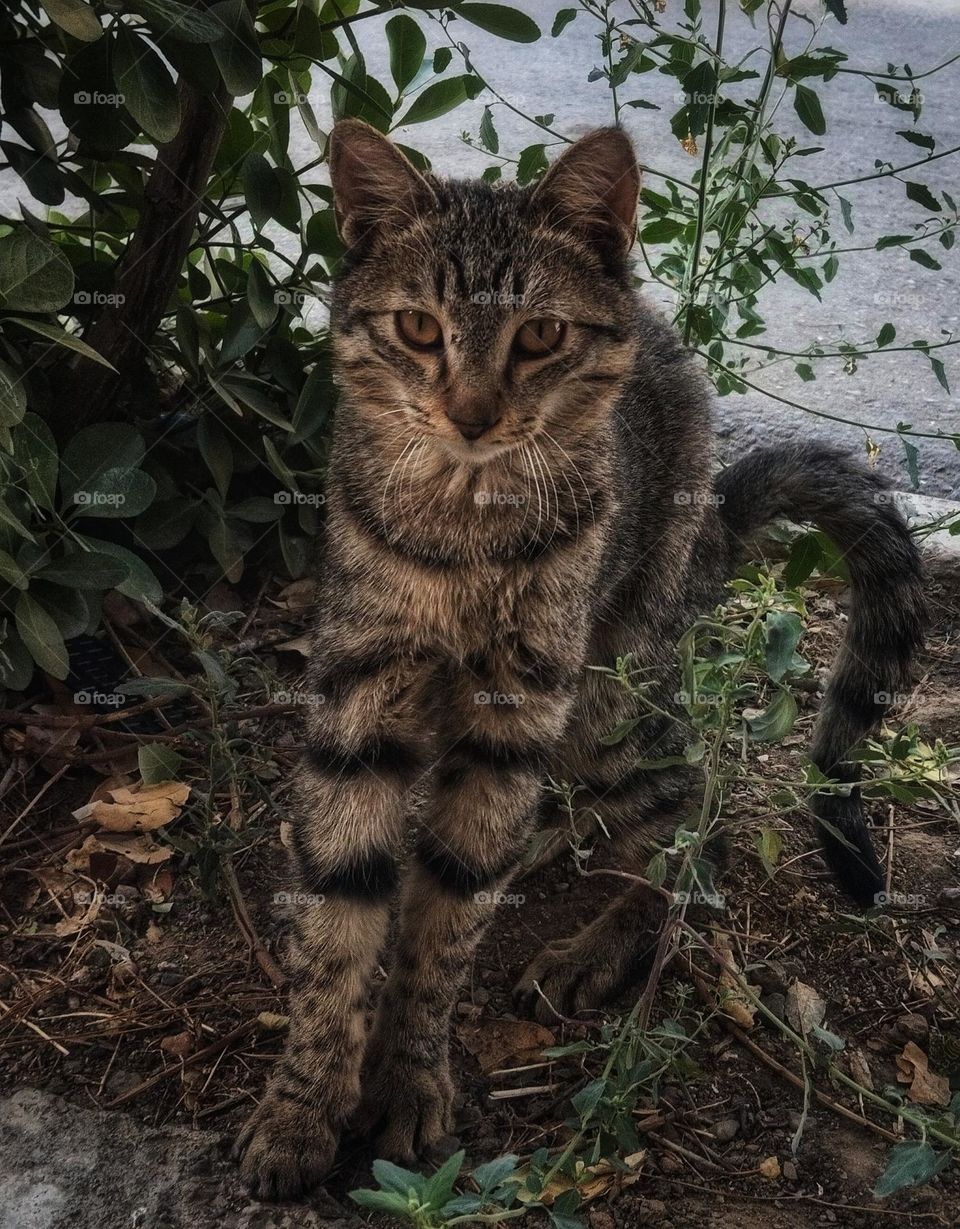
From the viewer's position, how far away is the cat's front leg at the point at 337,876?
80.0 inches

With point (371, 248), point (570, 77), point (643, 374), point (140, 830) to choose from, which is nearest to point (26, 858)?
point (140, 830)

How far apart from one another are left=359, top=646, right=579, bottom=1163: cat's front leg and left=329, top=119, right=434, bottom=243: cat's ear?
29.5 inches

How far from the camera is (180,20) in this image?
2.04 metres

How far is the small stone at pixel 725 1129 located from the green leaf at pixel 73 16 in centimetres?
203

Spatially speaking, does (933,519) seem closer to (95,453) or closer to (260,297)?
(260,297)

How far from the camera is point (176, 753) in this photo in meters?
2.57

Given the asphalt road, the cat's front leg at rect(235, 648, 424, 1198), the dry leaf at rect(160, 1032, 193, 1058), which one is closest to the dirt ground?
the dry leaf at rect(160, 1032, 193, 1058)

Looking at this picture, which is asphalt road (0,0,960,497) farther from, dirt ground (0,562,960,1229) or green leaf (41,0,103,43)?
green leaf (41,0,103,43)

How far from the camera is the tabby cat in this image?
2.00 meters

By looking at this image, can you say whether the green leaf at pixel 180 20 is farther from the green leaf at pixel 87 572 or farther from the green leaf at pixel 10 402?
the green leaf at pixel 87 572

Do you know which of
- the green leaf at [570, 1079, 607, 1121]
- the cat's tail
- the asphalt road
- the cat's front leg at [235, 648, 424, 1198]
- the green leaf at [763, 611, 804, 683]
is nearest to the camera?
the green leaf at [763, 611, 804, 683]

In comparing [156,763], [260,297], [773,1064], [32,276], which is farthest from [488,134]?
[773,1064]

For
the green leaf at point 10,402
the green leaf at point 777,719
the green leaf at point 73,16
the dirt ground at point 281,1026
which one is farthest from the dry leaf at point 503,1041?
the green leaf at point 73,16

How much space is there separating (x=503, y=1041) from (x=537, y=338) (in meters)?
1.23
